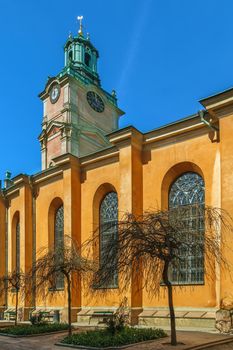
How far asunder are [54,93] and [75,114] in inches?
156

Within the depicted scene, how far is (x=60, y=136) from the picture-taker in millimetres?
36156

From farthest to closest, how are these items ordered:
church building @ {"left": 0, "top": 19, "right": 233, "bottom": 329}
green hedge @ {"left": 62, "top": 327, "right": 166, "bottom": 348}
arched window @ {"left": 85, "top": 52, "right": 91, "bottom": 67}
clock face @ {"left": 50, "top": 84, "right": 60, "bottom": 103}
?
arched window @ {"left": 85, "top": 52, "right": 91, "bottom": 67} → clock face @ {"left": 50, "top": 84, "right": 60, "bottom": 103} → church building @ {"left": 0, "top": 19, "right": 233, "bottom": 329} → green hedge @ {"left": 62, "top": 327, "right": 166, "bottom": 348}

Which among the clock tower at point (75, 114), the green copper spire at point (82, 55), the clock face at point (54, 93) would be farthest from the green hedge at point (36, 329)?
the green copper spire at point (82, 55)

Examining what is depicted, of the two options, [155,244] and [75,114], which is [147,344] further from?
[75,114]

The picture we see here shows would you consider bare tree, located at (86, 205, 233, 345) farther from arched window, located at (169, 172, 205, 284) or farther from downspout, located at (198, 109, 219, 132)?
downspout, located at (198, 109, 219, 132)

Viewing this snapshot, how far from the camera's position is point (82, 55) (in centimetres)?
4341

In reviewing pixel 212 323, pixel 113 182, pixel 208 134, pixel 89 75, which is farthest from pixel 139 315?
pixel 89 75

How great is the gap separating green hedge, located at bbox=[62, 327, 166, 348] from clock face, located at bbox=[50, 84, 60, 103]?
2760cm

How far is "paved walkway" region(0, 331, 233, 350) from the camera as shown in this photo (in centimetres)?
1191

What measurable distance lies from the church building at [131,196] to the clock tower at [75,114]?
619 cm

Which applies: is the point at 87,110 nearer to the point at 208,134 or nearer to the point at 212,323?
the point at 208,134

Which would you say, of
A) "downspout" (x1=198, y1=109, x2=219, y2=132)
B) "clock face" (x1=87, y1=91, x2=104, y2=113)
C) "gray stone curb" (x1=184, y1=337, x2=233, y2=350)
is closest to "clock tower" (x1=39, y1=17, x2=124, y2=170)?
"clock face" (x1=87, y1=91, x2=104, y2=113)

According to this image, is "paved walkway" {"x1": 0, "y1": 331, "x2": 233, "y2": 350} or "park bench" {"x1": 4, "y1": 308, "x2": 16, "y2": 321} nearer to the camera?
"paved walkway" {"x1": 0, "y1": 331, "x2": 233, "y2": 350}

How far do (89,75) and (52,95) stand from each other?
212 inches
